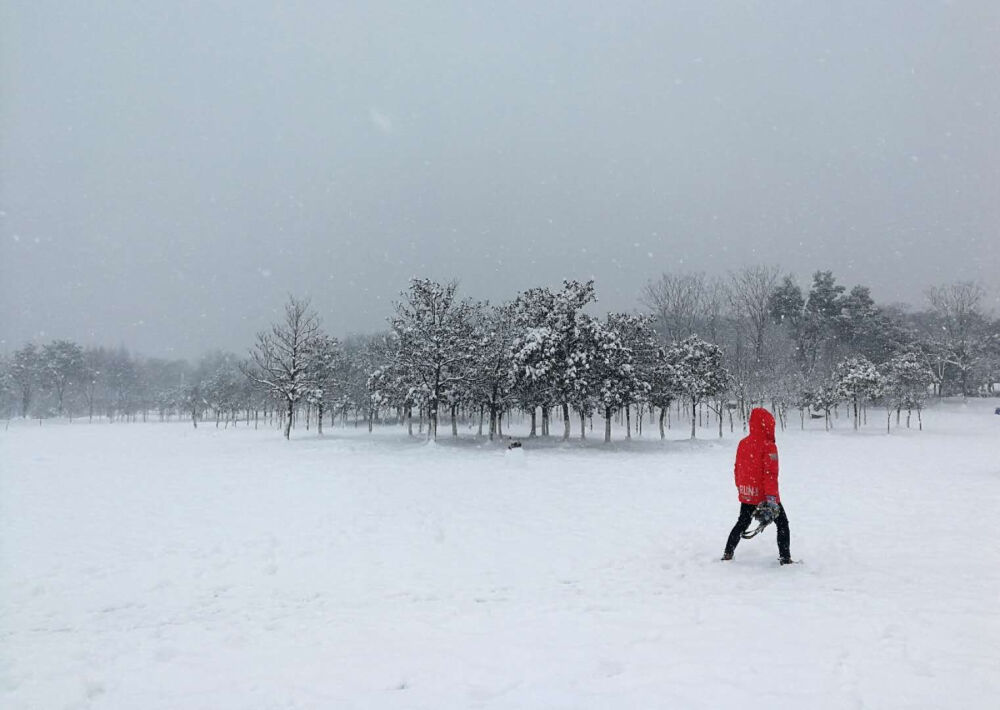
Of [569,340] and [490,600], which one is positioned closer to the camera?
[490,600]

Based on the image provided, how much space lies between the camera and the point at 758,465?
8.84 meters

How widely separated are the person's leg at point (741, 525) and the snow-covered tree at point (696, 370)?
39258mm

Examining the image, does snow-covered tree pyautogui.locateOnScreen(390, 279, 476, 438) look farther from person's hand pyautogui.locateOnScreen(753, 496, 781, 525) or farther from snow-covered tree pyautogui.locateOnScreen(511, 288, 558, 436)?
person's hand pyautogui.locateOnScreen(753, 496, 781, 525)

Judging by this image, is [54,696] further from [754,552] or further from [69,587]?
[754,552]

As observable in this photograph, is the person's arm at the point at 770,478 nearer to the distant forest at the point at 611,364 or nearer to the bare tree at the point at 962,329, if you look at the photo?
the distant forest at the point at 611,364

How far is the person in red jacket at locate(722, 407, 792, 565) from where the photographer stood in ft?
28.8

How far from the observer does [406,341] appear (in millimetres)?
42906

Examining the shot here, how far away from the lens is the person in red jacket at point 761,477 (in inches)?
346

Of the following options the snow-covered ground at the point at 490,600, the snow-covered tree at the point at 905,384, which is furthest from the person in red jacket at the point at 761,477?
the snow-covered tree at the point at 905,384

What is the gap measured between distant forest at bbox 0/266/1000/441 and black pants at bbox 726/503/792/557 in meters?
29.6

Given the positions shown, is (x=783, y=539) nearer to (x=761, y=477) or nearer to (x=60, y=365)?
(x=761, y=477)

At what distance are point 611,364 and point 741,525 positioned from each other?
102 ft

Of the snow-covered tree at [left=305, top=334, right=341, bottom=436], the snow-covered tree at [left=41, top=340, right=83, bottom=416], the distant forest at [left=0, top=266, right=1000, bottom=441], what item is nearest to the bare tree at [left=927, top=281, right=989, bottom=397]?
the distant forest at [left=0, top=266, right=1000, bottom=441]

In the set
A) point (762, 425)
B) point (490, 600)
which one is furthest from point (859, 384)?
point (490, 600)
